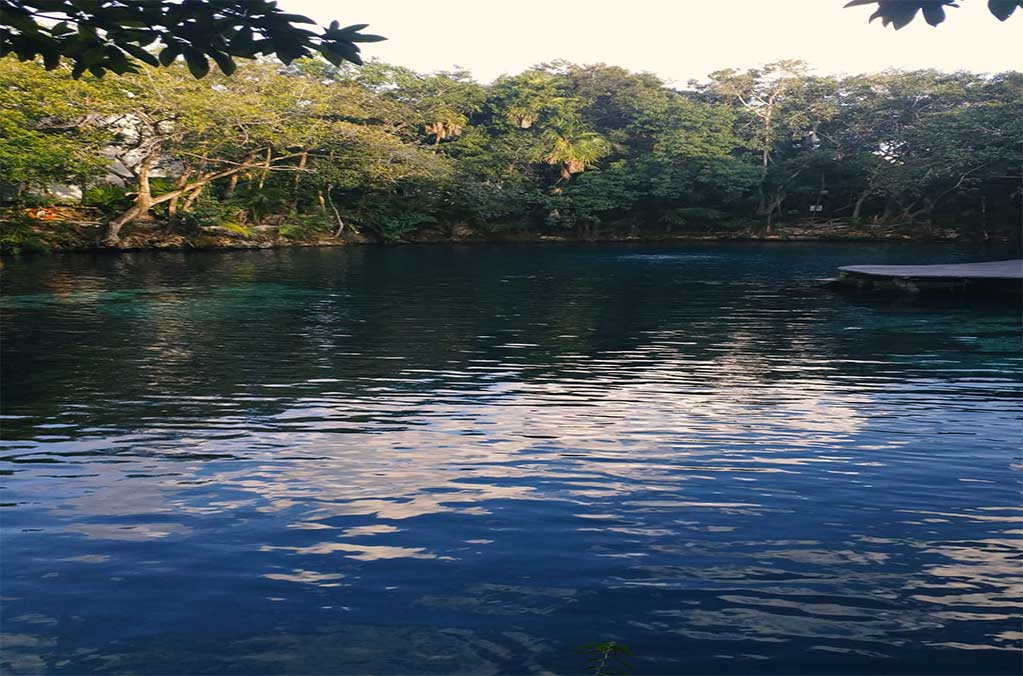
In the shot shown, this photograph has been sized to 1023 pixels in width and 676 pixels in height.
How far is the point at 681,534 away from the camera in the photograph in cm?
735

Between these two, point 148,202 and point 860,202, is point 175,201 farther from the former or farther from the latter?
point 860,202

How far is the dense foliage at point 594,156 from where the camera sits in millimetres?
53688

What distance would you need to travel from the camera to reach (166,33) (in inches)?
203

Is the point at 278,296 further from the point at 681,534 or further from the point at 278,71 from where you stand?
the point at 278,71

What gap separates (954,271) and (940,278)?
0.99 m

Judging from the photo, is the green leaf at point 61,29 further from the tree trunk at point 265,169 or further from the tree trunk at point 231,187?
the tree trunk at point 231,187

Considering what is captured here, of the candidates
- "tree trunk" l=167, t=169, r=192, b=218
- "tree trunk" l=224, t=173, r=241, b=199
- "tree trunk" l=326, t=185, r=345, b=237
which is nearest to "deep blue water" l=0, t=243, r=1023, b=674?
"tree trunk" l=167, t=169, r=192, b=218

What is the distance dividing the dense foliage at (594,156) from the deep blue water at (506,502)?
35.0m

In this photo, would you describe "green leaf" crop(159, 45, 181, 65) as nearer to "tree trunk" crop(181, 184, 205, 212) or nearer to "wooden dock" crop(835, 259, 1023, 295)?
"wooden dock" crop(835, 259, 1023, 295)

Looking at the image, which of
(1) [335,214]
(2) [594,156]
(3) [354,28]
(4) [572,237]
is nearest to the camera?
(3) [354,28]

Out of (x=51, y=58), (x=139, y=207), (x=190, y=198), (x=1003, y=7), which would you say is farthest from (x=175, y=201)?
(x=1003, y=7)

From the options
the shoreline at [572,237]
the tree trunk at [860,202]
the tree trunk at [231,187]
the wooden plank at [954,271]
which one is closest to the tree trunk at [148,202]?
the shoreline at [572,237]

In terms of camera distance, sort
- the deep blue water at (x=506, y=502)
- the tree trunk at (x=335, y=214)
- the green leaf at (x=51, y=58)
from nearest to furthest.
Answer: the green leaf at (x=51, y=58)
the deep blue water at (x=506, y=502)
the tree trunk at (x=335, y=214)

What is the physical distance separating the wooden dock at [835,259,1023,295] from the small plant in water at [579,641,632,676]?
27047 mm
